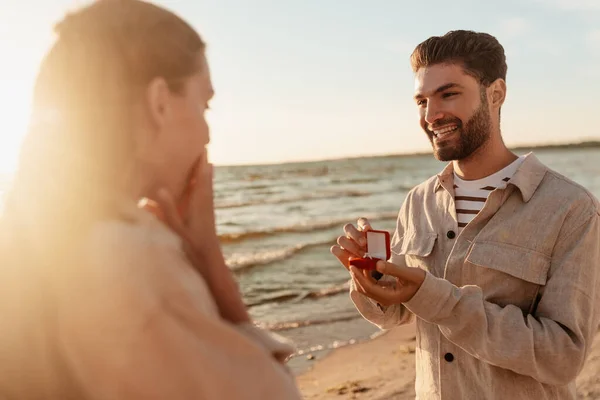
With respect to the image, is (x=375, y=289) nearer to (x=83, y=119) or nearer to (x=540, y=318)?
(x=540, y=318)

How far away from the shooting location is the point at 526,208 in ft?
9.11

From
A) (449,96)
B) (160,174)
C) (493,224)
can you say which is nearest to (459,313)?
(493,224)

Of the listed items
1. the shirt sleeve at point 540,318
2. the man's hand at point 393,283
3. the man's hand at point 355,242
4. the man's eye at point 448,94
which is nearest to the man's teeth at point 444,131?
the man's eye at point 448,94

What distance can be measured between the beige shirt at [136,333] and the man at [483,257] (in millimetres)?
1596

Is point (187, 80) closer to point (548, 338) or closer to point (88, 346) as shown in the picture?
point (88, 346)

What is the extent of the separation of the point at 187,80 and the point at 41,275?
49 cm

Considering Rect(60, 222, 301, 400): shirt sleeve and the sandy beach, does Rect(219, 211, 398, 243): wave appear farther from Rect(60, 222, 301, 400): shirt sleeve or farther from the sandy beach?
Rect(60, 222, 301, 400): shirt sleeve

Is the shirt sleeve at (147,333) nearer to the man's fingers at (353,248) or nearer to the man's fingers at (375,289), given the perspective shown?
the man's fingers at (375,289)

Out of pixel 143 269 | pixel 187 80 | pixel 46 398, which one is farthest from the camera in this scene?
pixel 187 80

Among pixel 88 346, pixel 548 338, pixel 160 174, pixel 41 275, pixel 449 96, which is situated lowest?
pixel 548 338

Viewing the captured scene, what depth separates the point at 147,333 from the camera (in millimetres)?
Answer: 918

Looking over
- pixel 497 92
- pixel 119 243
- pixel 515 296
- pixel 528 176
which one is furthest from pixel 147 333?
pixel 497 92

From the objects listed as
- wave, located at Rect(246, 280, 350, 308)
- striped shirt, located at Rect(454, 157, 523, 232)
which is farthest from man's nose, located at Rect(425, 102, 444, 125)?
wave, located at Rect(246, 280, 350, 308)

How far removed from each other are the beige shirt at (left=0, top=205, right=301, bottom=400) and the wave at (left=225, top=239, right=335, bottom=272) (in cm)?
1261
